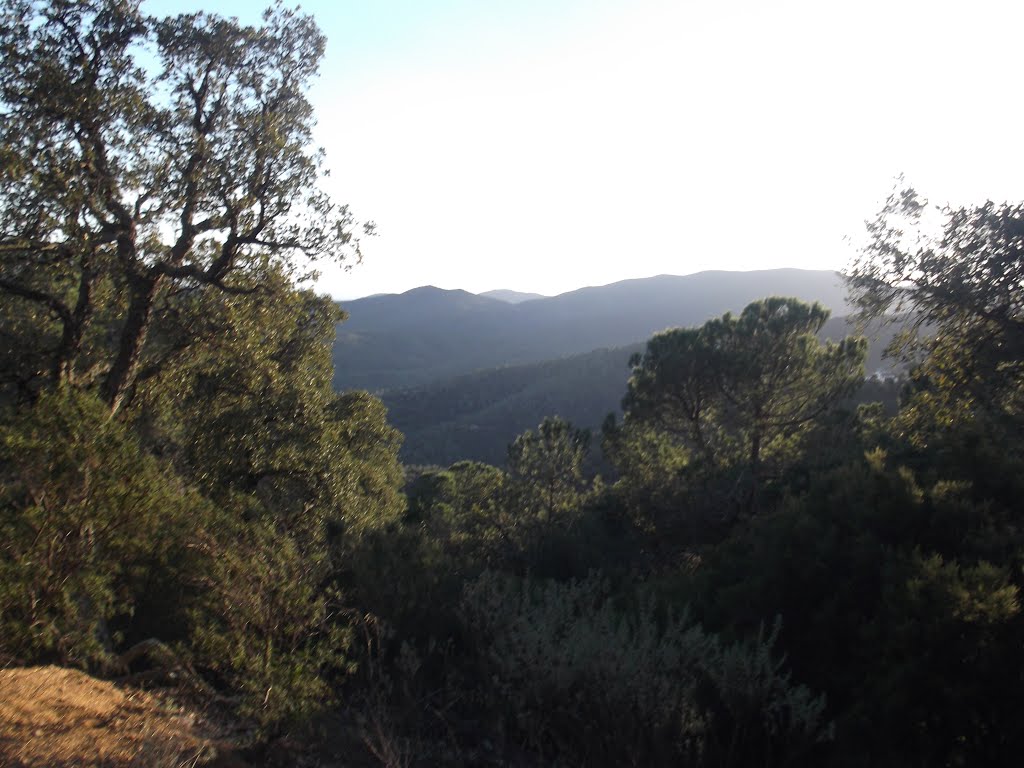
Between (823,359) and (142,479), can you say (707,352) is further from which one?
(142,479)

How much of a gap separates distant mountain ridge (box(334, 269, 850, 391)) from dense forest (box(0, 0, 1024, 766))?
82870 millimetres

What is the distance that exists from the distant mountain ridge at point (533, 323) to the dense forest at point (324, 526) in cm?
8287

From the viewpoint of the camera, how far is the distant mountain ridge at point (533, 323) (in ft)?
361

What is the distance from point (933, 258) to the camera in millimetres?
8953

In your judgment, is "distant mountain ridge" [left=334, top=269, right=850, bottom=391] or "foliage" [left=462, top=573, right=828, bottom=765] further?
"distant mountain ridge" [left=334, top=269, right=850, bottom=391]

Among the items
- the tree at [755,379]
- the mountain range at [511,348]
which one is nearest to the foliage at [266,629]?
the tree at [755,379]

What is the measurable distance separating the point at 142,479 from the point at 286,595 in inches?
52.4

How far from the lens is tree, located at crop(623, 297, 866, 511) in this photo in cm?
1880

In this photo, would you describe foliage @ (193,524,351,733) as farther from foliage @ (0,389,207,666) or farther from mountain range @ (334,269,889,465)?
mountain range @ (334,269,889,465)

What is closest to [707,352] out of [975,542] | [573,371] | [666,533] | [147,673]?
[666,533]

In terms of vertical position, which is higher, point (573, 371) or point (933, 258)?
point (933, 258)

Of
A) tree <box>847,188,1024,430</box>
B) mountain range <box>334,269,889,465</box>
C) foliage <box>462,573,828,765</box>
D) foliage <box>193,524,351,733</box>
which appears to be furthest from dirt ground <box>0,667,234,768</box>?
mountain range <box>334,269,889,465</box>

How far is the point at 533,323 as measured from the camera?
143 m

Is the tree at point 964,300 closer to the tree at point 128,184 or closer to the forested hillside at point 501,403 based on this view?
the tree at point 128,184
